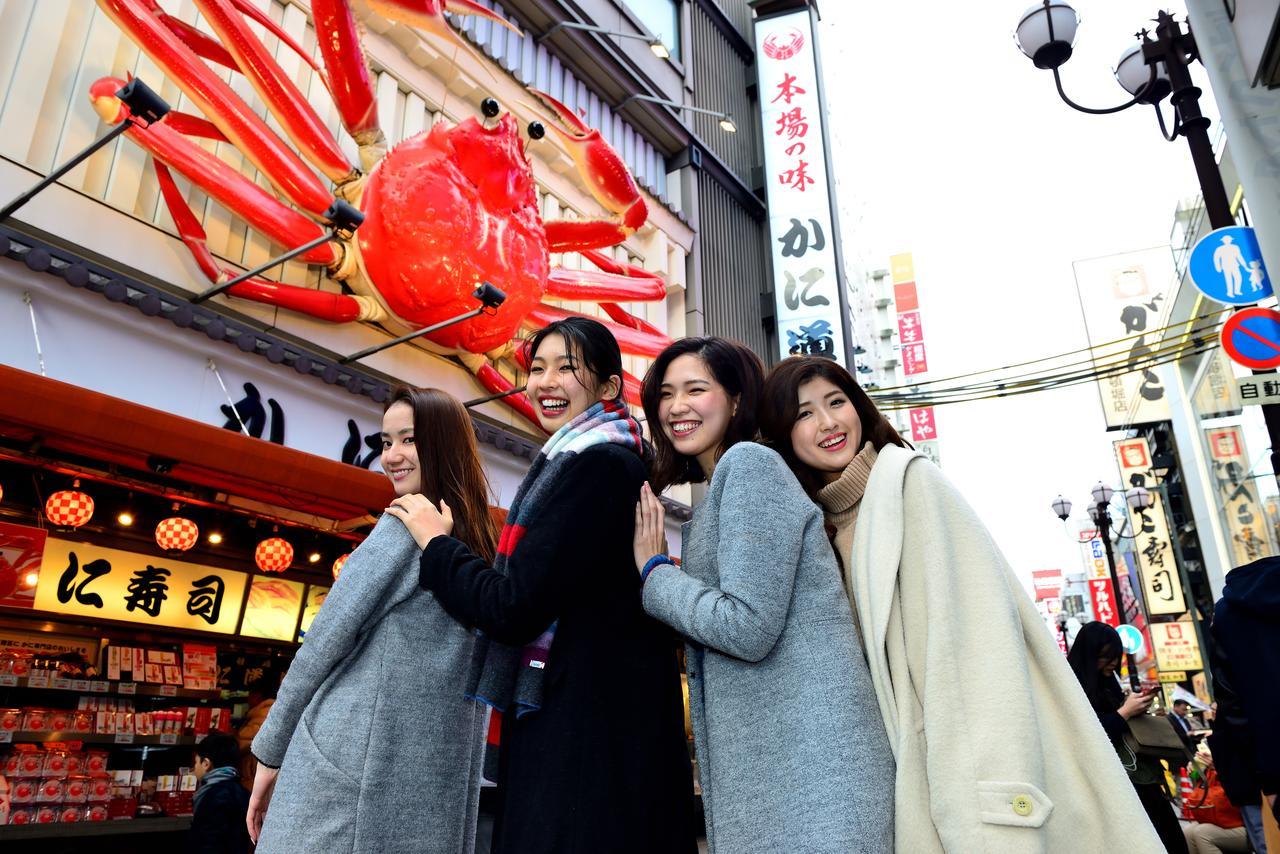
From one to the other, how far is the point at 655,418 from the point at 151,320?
437 cm

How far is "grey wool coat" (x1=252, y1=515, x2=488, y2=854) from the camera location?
1779 mm

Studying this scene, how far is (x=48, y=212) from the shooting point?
4820 millimetres

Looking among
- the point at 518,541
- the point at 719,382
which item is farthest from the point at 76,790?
the point at 719,382

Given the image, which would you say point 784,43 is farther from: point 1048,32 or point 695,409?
point 695,409

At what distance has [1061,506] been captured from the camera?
47.8 feet

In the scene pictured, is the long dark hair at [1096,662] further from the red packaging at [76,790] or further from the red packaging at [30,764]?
the red packaging at [30,764]

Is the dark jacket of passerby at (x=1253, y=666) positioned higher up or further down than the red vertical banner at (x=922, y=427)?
further down

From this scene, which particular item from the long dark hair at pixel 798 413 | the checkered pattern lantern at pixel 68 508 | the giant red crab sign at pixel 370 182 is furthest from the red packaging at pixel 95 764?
the long dark hair at pixel 798 413

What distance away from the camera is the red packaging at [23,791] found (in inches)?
193

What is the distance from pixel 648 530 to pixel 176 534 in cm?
573

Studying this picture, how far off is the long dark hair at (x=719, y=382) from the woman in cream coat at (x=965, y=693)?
361 millimetres

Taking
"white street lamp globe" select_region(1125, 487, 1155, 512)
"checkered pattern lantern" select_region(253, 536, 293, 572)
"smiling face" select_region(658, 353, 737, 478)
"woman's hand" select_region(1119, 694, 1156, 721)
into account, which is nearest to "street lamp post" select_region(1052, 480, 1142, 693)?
"white street lamp globe" select_region(1125, 487, 1155, 512)

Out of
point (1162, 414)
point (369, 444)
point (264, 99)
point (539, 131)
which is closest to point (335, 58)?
point (264, 99)

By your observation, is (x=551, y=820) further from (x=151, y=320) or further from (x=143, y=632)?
(x=143, y=632)
